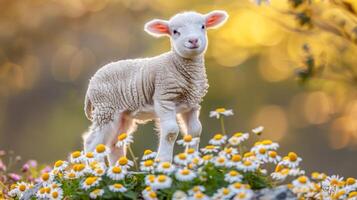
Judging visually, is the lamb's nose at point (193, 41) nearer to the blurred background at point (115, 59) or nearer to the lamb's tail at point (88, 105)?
the lamb's tail at point (88, 105)

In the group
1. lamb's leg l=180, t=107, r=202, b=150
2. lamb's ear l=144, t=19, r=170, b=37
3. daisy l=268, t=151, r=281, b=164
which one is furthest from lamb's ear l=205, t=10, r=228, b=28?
daisy l=268, t=151, r=281, b=164

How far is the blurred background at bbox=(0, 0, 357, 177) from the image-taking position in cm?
1881

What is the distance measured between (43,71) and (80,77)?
128 centimetres

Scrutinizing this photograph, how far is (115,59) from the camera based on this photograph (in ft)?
60.2

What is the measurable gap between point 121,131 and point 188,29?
3.43 ft

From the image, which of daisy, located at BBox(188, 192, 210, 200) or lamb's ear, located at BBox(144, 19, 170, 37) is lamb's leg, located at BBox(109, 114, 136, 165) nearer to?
lamb's ear, located at BBox(144, 19, 170, 37)

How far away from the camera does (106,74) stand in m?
6.28

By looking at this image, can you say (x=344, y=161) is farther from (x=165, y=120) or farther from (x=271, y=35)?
(x=165, y=120)

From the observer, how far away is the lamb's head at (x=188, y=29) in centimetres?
570

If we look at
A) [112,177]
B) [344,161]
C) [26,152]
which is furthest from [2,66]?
[112,177]

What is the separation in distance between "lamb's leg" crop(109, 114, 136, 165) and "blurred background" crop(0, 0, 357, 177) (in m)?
11.3

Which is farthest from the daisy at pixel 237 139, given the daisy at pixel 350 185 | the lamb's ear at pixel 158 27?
the lamb's ear at pixel 158 27

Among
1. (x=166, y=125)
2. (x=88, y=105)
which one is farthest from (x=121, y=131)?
(x=166, y=125)

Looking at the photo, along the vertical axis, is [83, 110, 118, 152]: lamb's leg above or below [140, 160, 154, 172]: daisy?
above
